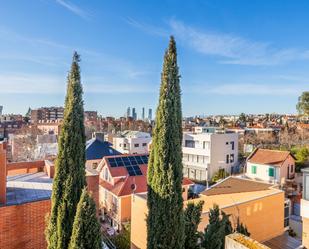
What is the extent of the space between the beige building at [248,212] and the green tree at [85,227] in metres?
4.71

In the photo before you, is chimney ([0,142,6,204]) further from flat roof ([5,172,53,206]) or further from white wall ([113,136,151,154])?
white wall ([113,136,151,154])

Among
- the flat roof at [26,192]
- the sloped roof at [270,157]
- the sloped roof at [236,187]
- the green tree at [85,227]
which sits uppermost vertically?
the green tree at [85,227]

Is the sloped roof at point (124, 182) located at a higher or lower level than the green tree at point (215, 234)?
lower

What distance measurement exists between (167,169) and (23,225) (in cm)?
551

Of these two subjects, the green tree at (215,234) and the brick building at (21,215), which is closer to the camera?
the green tree at (215,234)

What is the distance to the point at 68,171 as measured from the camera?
23.4ft

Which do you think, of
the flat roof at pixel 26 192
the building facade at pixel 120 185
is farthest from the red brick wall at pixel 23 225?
the building facade at pixel 120 185

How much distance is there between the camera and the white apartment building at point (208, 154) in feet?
112

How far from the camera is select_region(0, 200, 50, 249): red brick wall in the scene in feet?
27.3

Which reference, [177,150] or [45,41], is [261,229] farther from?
[45,41]

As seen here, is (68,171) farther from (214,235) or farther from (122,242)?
(122,242)

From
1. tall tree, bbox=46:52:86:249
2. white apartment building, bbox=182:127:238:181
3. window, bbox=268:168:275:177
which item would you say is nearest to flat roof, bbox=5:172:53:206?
tall tree, bbox=46:52:86:249

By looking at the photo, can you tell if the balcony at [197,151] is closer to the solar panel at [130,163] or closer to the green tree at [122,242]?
the solar panel at [130,163]

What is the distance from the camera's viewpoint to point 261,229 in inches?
527
